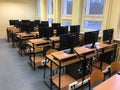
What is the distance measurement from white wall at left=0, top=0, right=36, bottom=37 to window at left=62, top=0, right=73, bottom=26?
3.45 metres

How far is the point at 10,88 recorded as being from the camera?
8.64 ft

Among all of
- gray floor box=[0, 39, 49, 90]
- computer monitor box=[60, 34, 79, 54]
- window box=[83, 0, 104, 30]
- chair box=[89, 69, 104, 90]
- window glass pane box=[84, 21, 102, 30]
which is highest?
window box=[83, 0, 104, 30]

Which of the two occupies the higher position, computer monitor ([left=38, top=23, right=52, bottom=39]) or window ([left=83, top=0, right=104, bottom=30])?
window ([left=83, top=0, right=104, bottom=30])

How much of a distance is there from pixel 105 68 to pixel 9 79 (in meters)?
2.57

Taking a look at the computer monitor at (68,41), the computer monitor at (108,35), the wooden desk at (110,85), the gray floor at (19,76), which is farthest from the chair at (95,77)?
the computer monitor at (108,35)

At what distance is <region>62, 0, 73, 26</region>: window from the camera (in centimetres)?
554

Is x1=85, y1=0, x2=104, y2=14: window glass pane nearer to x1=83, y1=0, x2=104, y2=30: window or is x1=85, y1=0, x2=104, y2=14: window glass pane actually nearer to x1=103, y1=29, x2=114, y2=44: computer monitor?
x1=83, y1=0, x2=104, y2=30: window

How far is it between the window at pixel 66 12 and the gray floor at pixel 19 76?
2798 millimetres

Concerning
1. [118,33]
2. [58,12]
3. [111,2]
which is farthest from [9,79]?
[58,12]

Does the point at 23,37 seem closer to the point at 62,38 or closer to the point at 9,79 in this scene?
the point at 9,79

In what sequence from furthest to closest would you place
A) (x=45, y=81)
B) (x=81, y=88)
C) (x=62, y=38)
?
(x=45, y=81)
(x=81, y=88)
(x=62, y=38)

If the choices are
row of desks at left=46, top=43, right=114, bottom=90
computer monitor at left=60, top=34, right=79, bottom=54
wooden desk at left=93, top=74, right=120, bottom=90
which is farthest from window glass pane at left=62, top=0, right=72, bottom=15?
wooden desk at left=93, top=74, right=120, bottom=90

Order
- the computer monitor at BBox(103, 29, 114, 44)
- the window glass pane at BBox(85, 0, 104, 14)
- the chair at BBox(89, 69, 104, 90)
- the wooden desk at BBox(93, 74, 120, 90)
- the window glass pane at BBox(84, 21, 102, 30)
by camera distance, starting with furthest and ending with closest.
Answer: the window glass pane at BBox(84, 21, 102, 30), the window glass pane at BBox(85, 0, 104, 14), the computer monitor at BBox(103, 29, 114, 44), the chair at BBox(89, 69, 104, 90), the wooden desk at BBox(93, 74, 120, 90)

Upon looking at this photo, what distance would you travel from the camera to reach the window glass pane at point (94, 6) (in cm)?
412
